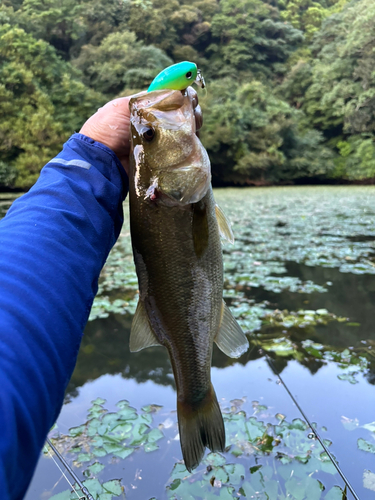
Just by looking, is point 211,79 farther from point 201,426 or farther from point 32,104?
point 201,426

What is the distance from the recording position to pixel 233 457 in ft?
7.46

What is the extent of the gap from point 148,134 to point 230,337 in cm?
76

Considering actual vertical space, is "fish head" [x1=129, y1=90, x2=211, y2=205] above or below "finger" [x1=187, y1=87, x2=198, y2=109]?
below

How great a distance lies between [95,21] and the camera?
31703mm

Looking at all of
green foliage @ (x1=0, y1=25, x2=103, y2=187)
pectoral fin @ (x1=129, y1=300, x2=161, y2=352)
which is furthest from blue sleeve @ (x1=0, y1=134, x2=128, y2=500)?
green foliage @ (x1=0, y1=25, x2=103, y2=187)

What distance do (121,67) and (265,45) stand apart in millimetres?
17824

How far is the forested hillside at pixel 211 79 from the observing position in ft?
75.1

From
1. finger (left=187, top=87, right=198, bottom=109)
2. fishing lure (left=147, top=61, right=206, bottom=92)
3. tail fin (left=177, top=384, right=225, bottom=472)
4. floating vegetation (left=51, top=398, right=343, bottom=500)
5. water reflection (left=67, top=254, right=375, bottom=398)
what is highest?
fishing lure (left=147, top=61, right=206, bottom=92)

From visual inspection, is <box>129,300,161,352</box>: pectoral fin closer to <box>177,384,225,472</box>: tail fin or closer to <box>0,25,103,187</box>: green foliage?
<box>177,384,225,472</box>: tail fin

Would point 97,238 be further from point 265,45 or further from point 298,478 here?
point 265,45

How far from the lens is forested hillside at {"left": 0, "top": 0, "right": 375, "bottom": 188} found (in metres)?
22.9

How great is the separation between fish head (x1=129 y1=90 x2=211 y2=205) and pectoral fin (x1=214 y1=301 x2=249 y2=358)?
465mm

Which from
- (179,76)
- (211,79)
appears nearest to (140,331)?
(179,76)

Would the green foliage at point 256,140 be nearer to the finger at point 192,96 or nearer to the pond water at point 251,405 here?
the pond water at point 251,405
